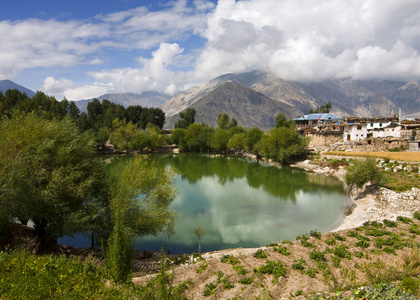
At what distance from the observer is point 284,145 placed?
2371 inches

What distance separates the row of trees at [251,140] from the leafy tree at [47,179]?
160 ft

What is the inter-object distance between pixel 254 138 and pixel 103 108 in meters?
64.1

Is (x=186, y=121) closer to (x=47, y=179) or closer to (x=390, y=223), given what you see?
(x=390, y=223)

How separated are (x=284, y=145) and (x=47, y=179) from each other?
172 ft

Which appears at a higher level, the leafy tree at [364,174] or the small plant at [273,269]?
the leafy tree at [364,174]

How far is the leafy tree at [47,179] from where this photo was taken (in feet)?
43.8

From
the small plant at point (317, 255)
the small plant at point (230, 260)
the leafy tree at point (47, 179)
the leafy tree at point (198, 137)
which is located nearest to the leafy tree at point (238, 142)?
the leafy tree at point (198, 137)

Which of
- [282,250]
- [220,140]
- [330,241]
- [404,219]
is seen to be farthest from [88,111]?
[404,219]

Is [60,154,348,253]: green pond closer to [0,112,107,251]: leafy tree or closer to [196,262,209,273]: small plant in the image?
[196,262,209,273]: small plant

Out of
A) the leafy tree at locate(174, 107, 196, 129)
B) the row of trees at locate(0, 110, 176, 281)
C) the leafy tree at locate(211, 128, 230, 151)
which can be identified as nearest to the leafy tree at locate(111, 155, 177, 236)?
the row of trees at locate(0, 110, 176, 281)

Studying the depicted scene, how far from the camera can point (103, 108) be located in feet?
342

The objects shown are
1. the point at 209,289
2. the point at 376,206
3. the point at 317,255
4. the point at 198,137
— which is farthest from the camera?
the point at 198,137

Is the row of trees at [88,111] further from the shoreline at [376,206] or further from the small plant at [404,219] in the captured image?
the small plant at [404,219]

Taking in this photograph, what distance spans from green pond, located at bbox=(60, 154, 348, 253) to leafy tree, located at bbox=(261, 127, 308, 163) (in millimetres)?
11302
